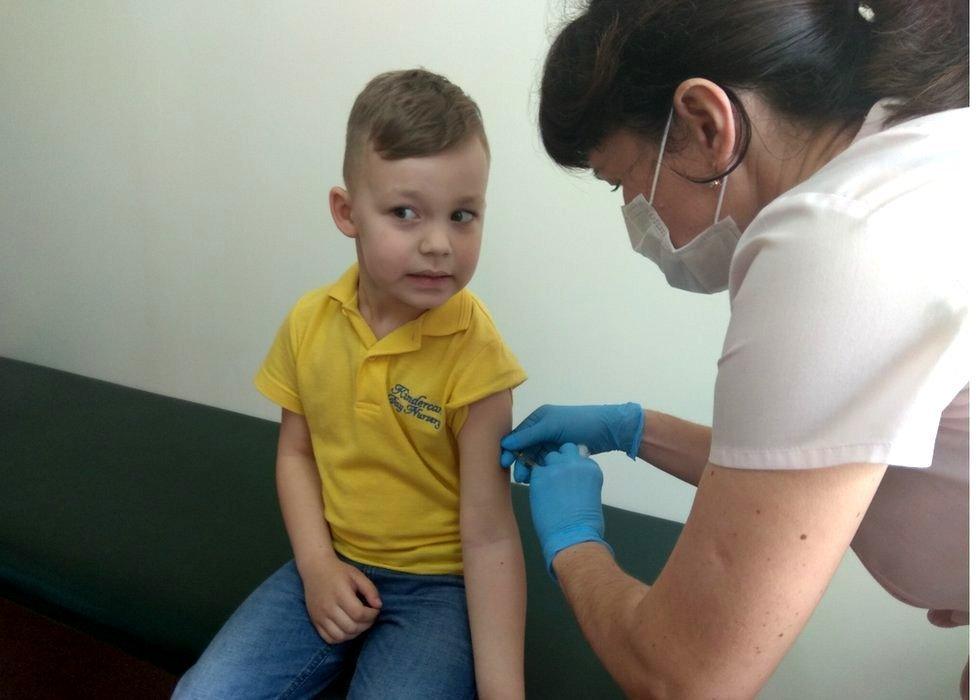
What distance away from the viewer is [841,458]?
25.4 inches

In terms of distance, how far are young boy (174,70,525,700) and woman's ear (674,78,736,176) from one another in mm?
355

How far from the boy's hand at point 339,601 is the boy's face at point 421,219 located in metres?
0.44

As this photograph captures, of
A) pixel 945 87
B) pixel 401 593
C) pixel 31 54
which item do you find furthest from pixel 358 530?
pixel 31 54

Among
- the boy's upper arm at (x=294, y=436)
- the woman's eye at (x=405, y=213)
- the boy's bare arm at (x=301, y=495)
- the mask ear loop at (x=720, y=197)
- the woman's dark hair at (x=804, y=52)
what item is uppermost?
the woman's dark hair at (x=804, y=52)

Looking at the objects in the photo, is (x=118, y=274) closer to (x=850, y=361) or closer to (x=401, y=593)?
(x=401, y=593)

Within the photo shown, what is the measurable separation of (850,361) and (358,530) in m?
0.84

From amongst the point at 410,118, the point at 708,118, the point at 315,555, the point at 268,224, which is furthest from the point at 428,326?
the point at 268,224

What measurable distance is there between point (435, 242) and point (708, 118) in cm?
42

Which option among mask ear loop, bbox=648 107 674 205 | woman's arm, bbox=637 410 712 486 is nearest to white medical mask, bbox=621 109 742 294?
mask ear loop, bbox=648 107 674 205

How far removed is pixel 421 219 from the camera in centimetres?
112

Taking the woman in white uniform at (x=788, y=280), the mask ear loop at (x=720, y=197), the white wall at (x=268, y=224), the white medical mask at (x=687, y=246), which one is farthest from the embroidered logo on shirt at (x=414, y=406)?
the white wall at (x=268, y=224)

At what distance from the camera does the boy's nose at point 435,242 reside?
110cm

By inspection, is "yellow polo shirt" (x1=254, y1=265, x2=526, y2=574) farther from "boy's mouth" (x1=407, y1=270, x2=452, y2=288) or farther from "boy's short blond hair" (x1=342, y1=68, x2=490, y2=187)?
"boy's short blond hair" (x1=342, y1=68, x2=490, y2=187)

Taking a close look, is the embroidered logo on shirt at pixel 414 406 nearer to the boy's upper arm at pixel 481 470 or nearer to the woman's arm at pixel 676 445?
the boy's upper arm at pixel 481 470
